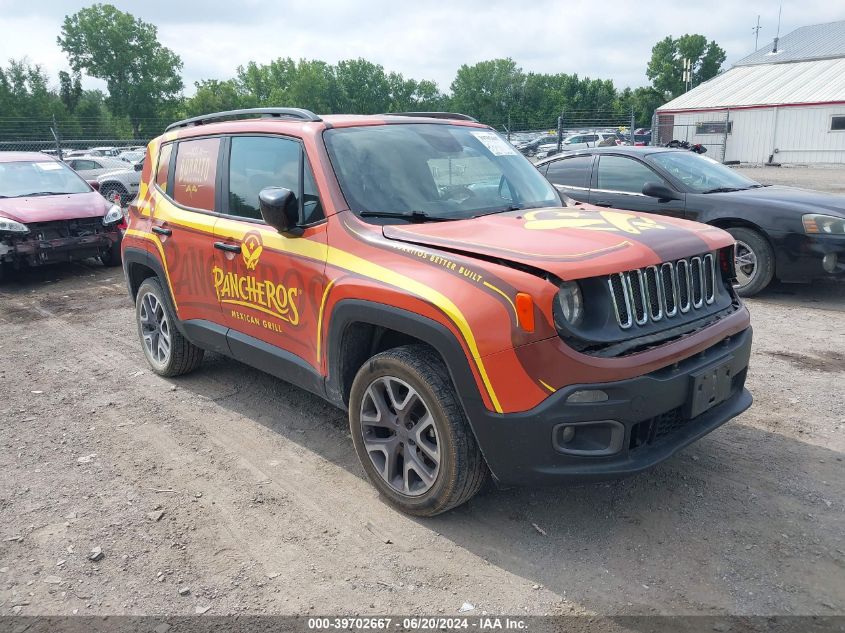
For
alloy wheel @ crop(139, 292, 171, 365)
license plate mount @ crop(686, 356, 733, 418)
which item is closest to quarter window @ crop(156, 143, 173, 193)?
alloy wheel @ crop(139, 292, 171, 365)

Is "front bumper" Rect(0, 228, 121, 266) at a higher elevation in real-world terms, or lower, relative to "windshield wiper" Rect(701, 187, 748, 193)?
lower

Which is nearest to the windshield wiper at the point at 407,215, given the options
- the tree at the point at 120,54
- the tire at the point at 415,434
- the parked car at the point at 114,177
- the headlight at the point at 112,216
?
the tire at the point at 415,434

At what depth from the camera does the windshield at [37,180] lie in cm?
963

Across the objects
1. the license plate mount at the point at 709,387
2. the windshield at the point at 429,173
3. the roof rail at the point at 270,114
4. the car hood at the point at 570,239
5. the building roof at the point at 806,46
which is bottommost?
the license plate mount at the point at 709,387

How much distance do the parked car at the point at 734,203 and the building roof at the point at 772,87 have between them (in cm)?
2882

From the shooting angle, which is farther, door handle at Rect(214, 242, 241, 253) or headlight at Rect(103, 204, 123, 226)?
headlight at Rect(103, 204, 123, 226)

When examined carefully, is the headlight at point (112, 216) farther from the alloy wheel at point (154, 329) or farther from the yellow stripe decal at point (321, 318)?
the yellow stripe decal at point (321, 318)

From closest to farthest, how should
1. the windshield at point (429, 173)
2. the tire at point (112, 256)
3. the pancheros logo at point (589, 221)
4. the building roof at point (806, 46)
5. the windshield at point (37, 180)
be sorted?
the pancheros logo at point (589, 221)
the windshield at point (429, 173)
the windshield at point (37, 180)
the tire at point (112, 256)
the building roof at point (806, 46)

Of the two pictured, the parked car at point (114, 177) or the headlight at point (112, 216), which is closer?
Answer: the headlight at point (112, 216)

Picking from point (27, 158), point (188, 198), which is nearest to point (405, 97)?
point (27, 158)

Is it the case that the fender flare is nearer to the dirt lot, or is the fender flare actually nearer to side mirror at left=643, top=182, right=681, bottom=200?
the dirt lot

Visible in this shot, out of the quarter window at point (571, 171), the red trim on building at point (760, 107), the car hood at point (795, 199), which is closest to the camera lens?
the car hood at point (795, 199)

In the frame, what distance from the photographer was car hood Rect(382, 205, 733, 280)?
2.83 meters

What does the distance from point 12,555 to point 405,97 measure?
95.0m
